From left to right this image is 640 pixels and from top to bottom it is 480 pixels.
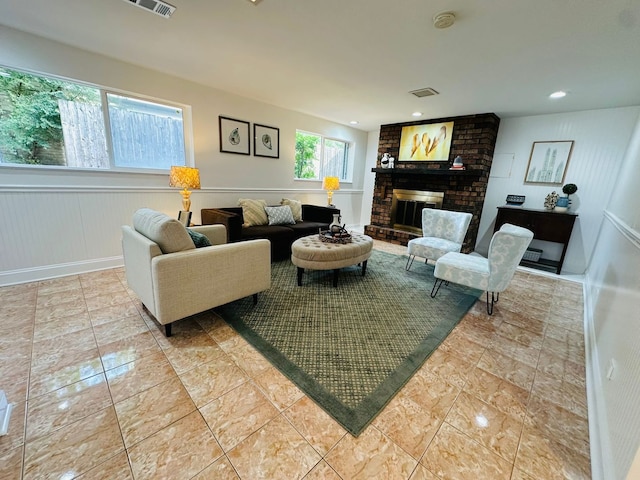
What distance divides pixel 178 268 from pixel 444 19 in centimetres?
253

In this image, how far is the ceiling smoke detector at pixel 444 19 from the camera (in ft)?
5.74

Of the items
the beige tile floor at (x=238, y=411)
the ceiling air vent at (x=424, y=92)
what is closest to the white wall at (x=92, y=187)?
the beige tile floor at (x=238, y=411)

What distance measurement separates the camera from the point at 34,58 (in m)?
2.43

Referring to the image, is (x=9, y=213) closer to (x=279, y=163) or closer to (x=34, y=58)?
(x=34, y=58)

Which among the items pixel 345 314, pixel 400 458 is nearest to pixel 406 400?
pixel 400 458

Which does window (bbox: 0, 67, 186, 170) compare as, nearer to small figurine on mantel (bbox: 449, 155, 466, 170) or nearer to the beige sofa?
the beige sofa

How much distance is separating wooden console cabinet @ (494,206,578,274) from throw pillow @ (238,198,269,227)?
3.82m

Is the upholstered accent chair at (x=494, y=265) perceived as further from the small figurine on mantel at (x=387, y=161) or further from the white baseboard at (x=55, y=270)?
the white baseboard at (x=55, y=270)

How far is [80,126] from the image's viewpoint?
9.20 ft

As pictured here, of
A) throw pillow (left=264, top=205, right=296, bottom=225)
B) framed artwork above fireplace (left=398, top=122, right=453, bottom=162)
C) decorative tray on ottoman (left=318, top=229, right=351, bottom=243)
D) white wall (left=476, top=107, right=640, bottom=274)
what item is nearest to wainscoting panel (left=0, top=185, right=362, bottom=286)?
throw pillow (left=264, top=205, right=296, bottom=225)

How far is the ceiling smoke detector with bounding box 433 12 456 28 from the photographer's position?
1751 mm

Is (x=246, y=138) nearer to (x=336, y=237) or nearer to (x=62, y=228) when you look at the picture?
(x=336, y=237)

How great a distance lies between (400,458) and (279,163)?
4.32 m

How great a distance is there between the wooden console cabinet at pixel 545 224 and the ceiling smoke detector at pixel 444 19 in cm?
323
